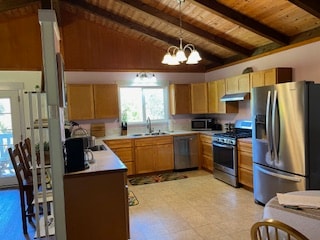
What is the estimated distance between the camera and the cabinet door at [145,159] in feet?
17.7

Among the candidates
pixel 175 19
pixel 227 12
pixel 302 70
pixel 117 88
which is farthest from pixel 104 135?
pixel 302 70

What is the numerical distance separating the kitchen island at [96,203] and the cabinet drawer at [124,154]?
2.67m

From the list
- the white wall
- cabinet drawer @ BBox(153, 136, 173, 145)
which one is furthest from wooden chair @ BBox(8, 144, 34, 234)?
the white wall

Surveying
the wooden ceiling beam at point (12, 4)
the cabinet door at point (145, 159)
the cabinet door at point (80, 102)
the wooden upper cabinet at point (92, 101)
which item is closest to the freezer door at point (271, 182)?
the cabinet door at point (145, 159)

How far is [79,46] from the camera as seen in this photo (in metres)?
5.50

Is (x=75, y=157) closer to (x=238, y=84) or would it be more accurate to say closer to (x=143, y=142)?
(x=143, y=142)

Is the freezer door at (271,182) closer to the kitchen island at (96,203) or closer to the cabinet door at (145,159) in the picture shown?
the kitchen island at (96,203)

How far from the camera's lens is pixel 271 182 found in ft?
11.5

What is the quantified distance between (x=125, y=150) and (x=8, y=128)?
2.38m

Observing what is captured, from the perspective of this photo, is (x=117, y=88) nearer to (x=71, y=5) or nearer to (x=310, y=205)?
(x=71, y=5)

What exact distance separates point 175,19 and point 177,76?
6.61ft

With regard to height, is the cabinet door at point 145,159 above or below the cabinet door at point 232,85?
below

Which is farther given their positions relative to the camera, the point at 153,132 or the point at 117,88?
the point at 153,132

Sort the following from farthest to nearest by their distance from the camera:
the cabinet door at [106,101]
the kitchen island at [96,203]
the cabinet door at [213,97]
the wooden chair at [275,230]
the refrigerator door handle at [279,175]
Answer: the cabinet door at [213,97] < the cabinet door at [106,101] < the refrigerator door handle at [279,175] < the kitchen island at [96,203] < the wooden chair at [275,230]
